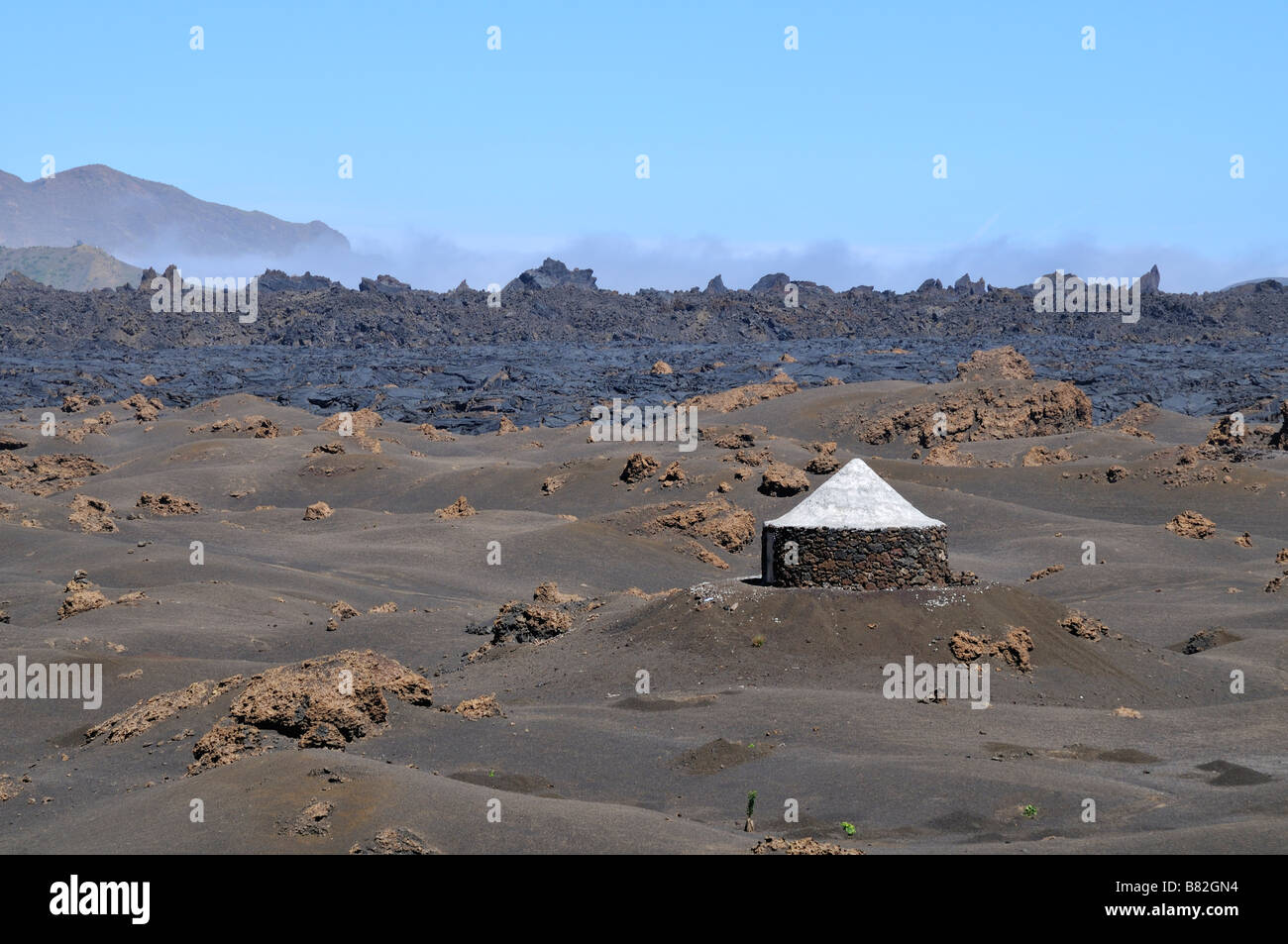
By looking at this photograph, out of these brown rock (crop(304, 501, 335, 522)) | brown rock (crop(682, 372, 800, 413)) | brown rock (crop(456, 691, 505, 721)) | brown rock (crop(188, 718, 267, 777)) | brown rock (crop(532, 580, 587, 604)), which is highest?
brown rock (crop(682, 372, 800, 413))

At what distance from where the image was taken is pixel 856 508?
22078mm

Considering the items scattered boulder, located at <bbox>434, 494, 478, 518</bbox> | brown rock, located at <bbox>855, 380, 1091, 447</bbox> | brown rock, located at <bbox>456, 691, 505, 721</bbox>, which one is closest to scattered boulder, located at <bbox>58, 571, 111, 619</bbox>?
brown rock, located at <bbox>456, 691, 505, 721</bbox>

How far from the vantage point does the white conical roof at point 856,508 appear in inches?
864

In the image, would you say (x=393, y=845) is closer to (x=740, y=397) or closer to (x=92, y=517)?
(x=92, y=517)

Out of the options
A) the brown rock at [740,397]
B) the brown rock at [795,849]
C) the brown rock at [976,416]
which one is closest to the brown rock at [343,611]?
the brown rock at [795,849]

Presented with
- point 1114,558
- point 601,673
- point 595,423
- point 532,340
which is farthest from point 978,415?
point 532,340

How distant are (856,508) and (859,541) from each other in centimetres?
51

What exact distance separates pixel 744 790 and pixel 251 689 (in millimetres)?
5608

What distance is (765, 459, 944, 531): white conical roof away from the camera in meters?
21.9

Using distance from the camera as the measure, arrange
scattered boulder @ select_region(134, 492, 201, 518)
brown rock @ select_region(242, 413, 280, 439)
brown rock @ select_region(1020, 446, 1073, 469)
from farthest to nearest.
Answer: brown rock @ select_region(242, 413, 280, 439) → brown rock @ select_region(1020, 446, 1073, 469) → scattered boulder @ select_region(134, 492, 201, 518)

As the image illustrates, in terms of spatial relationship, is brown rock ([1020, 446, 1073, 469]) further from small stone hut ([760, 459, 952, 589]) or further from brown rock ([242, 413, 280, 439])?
brown rock ([242, 413, 280, 439])

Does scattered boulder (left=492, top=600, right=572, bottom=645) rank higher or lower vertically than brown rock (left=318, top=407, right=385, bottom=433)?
lower
